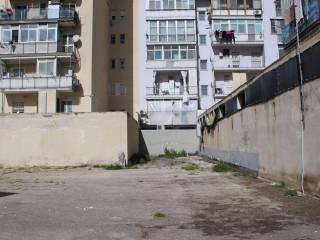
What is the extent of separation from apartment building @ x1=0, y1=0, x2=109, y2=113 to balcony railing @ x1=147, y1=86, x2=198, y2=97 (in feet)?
20.5

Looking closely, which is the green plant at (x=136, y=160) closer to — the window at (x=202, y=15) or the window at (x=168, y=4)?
the window at (x=168, y=4)

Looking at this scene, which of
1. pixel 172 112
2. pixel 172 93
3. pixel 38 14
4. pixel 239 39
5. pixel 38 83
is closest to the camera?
pixel 38 83

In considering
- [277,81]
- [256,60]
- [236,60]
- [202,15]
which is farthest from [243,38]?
[277,81]

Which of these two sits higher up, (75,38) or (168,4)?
(168,4)

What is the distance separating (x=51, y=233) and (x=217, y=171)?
16.0 meters

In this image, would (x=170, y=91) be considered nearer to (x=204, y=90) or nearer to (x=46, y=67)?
(x=204, y=90)

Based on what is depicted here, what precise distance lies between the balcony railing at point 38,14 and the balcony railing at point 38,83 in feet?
19.1

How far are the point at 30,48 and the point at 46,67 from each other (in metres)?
2.26

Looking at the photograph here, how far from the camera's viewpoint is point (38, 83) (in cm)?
4209

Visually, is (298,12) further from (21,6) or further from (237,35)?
(21,6)

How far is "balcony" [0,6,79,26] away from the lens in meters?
42.8

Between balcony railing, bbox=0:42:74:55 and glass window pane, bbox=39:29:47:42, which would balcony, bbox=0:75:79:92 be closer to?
balcony railing, bbox=0:42:74:55

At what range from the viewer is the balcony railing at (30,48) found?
4226 centimetres

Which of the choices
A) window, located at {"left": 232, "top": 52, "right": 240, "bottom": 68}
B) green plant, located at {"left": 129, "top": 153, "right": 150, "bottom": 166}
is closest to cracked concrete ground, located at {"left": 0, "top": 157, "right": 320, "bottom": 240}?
green plant, located at {"left": 129, "top": 153, "right": 150, "bottom": 166}
